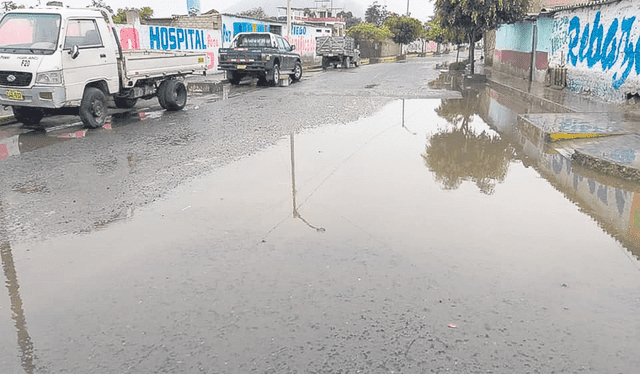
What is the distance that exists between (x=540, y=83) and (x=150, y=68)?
641 inches

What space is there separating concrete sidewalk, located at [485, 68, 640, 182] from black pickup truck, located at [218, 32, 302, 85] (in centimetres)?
991

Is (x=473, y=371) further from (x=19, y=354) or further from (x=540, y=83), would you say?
(x=540, y=83)

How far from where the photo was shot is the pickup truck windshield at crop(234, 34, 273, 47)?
2267 cm

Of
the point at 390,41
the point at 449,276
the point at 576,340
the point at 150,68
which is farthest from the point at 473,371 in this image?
the point at 390,41

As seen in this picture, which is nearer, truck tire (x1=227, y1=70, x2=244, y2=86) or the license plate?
the license plate

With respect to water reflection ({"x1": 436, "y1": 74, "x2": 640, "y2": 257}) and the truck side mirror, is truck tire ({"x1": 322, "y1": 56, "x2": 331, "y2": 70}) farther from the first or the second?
the truck side mirror

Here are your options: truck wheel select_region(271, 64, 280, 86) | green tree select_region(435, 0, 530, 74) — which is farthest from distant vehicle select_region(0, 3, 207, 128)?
green tree select_region(435, 0, 530, 74)

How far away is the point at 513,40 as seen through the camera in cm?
2858

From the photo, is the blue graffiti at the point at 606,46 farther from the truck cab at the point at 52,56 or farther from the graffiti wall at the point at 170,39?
the graffiti wall at the point at 170,39

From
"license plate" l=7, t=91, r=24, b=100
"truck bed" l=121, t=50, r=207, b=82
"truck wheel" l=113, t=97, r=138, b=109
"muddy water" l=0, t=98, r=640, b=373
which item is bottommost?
"muddy water" l=0, t=98, r=640, b=373

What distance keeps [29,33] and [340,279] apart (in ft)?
31.5

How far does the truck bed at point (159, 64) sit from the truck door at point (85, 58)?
1.22 feet

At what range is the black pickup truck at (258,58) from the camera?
21.3 m

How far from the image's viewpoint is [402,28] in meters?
70.1
